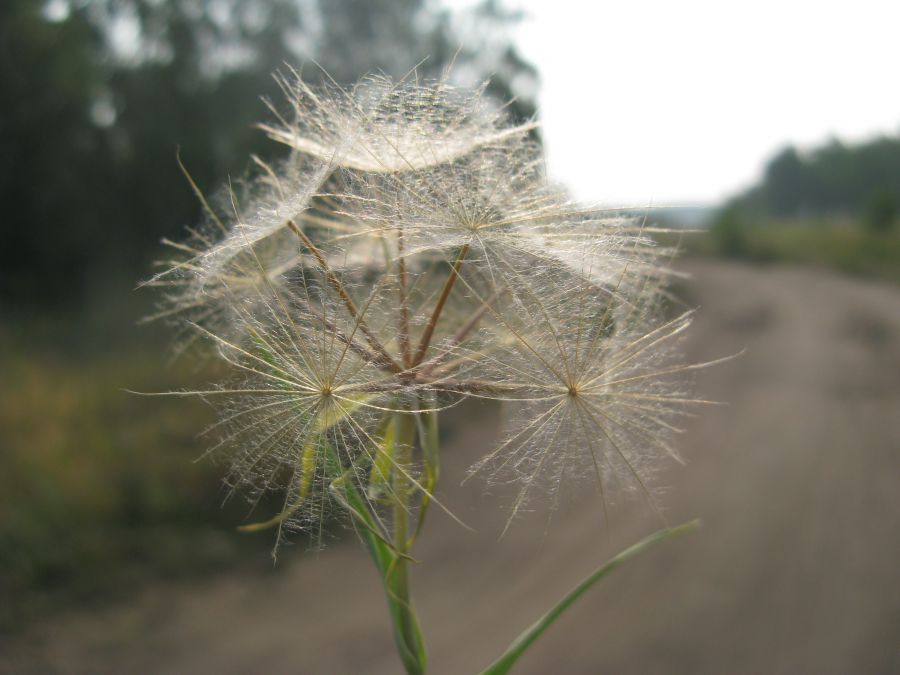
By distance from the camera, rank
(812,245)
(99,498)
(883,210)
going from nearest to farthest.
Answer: (99,498)
(883,210)
(812,245)

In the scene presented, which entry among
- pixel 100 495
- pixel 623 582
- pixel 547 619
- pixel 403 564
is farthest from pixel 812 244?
pixel 403 564

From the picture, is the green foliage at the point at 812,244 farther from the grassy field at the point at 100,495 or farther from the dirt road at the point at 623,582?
the grassy field at the point at 100,495

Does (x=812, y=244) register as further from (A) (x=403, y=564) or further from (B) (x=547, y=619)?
(A) (x=403, y=564)

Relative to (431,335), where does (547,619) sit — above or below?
below

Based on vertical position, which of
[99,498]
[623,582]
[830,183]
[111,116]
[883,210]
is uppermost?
[111,116]

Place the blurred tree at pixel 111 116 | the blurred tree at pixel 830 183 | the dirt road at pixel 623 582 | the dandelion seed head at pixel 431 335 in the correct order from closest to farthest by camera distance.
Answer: the dandelion seed head at pixel 431 335 → the dirt road at pixel 623 582 → the blurred tree at pixel 111 116 → the blurred tree at pixel 830 183

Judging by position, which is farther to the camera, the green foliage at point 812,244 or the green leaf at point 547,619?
the green foliage at point 812,244

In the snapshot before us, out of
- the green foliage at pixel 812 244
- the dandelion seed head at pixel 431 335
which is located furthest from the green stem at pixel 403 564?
the green foliage at pixel 812 244

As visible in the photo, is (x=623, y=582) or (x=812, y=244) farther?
(x=812, y=244)
